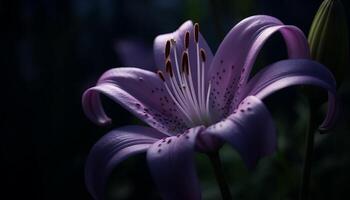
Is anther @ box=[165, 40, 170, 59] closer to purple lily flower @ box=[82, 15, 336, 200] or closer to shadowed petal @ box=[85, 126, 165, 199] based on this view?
purple lily flower @ box=[82, 15, 336, 200]

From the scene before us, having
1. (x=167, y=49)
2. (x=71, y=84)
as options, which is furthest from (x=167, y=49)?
(x=71, y=84)

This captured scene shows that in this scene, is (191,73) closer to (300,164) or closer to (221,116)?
(221,116)

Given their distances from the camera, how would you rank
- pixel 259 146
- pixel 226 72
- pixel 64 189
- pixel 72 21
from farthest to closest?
pixel 72 21 → pixel 64 189 → pixel 226 72 → pixel 259 146

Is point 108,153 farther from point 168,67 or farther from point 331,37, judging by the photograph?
point 331,37

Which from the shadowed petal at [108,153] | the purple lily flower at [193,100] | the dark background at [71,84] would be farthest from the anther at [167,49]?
the dark background at [71,84]

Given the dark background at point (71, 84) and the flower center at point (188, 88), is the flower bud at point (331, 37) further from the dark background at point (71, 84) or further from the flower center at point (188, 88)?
the dark background at point (71, 84)

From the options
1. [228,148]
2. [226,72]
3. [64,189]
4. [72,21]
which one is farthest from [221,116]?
[72,21]
